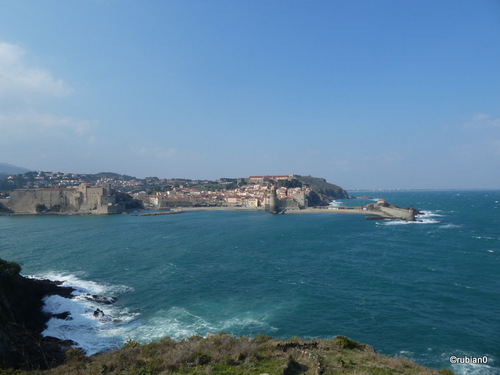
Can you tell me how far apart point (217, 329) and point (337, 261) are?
15.1 metres

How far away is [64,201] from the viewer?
259ft

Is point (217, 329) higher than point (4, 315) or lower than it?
lower

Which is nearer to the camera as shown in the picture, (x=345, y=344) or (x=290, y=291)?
(x=345, y=344)

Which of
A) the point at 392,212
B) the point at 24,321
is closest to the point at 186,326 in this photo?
the point at 24,321

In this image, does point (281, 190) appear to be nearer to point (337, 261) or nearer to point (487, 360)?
point (337, 261)

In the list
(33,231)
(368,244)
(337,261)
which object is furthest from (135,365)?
(33,231)

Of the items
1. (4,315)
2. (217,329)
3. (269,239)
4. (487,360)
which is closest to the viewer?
(487,360)

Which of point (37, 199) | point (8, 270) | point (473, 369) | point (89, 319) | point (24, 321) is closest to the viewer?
point (473, 369)

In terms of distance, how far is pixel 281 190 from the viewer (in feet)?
375

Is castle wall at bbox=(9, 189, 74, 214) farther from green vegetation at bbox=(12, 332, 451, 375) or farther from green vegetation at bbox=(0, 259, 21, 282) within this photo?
green vegetation at bbox=(12, 332, 451, 375)

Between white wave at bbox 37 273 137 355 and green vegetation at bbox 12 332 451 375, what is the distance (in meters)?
3.52

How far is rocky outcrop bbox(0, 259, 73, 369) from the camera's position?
9141 mm

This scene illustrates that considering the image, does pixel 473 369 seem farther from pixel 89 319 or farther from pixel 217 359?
pixel 89 319

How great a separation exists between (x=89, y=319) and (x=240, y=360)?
10934 millimetres
